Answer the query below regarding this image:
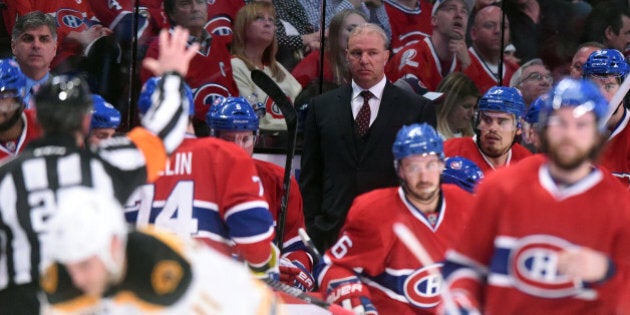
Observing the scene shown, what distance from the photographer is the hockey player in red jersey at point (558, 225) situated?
3.27 metres

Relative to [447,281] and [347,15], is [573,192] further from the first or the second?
[347,15]

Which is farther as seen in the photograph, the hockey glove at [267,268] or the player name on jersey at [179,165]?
the hockey glove at [267,268]

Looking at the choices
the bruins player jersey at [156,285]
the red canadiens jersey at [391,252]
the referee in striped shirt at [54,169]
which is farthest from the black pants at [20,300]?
the red canadiens jersey at [391,252]

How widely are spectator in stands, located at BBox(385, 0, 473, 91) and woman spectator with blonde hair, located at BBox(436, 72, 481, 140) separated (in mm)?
62

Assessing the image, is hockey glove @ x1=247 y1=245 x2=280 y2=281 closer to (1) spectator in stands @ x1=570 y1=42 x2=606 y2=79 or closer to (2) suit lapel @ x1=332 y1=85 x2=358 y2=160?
(2) suit lapel @ x1=332 y1=85 x2=358 y2=160

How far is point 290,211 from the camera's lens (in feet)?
18.7

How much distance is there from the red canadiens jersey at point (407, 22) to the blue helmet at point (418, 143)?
255cm

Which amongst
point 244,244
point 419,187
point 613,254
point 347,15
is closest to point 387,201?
point 419,187

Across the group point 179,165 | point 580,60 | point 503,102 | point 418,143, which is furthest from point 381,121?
point 179,165

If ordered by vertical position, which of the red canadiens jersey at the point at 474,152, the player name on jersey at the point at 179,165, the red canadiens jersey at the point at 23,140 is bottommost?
the red canadiens jersey at the point at 474,152

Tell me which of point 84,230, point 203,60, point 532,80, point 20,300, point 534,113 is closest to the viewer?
point 84,230

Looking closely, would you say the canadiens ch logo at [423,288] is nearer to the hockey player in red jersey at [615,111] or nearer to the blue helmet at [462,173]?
the blue helmet at [462,173]

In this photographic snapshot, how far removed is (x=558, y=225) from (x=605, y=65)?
2701mm

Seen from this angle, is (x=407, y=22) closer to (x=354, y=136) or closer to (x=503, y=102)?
(x=354, y=136)
